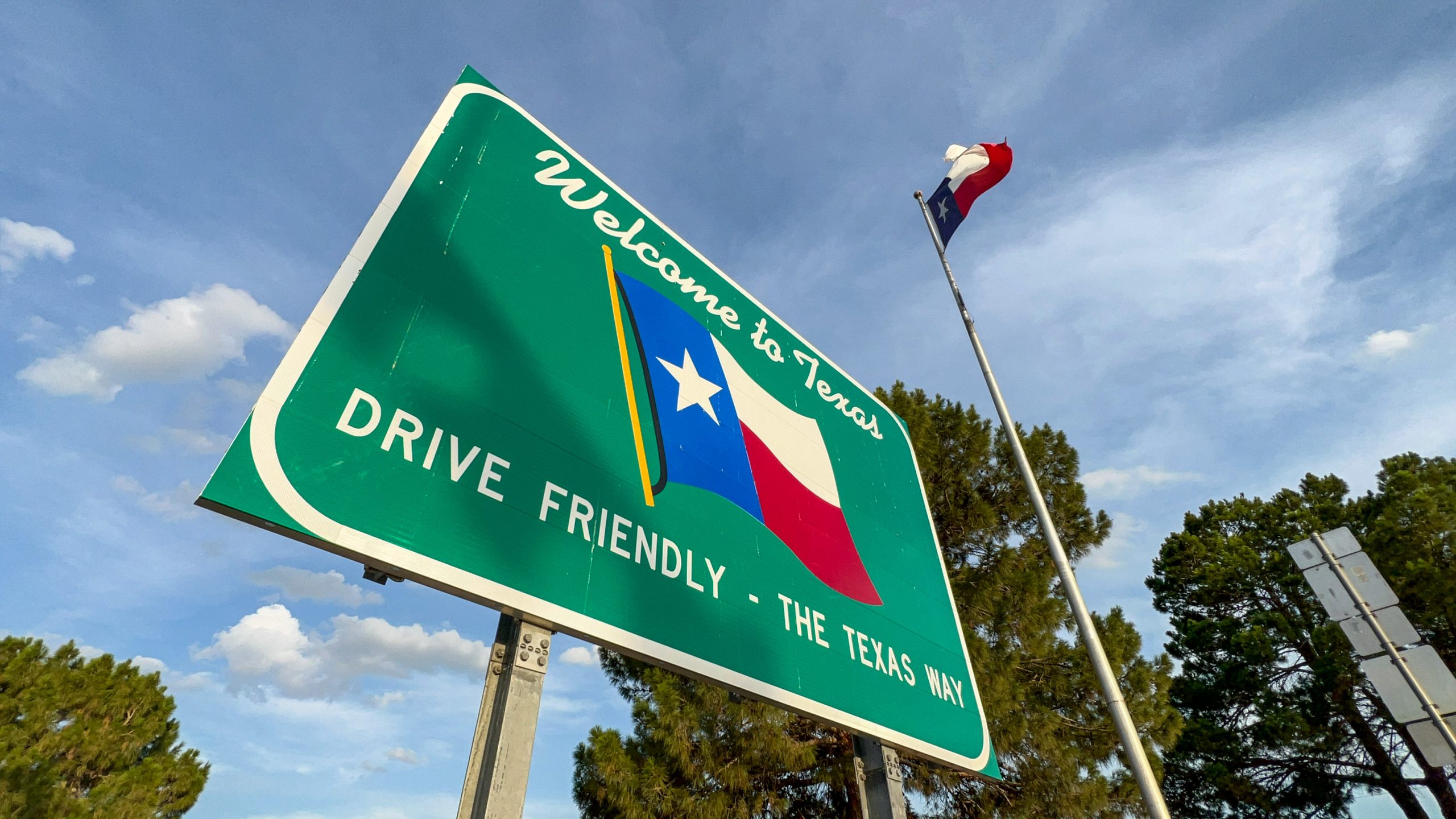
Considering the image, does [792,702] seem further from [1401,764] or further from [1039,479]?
[1401,764]

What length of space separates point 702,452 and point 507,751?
2.15 meters

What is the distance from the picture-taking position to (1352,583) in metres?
5.75

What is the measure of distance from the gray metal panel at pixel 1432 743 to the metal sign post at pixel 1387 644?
21 mm

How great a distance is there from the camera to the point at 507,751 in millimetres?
2746

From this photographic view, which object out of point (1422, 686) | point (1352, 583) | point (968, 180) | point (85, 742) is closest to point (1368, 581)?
point (1352, 583)

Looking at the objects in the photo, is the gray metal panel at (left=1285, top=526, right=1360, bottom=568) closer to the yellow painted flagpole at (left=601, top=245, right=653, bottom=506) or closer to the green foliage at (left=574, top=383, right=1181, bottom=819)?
the green foliage at (left=574, top=383, right=1181, bottom=819)

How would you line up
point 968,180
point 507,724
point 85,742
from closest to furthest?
point 507,724
point 968,180
point 85,742

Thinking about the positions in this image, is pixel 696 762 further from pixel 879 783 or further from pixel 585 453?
pixel 585 453

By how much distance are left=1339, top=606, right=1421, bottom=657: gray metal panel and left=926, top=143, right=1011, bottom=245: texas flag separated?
5.38 metres

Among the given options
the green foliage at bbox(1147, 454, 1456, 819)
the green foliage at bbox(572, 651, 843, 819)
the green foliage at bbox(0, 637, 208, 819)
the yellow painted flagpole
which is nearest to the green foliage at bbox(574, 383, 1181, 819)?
the green foliage at bbox(572, 651, 843, 819)

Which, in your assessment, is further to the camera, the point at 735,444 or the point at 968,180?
the point at 968,180

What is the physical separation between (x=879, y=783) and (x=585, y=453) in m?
2.97

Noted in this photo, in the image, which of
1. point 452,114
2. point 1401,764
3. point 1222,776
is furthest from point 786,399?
point 1401,764

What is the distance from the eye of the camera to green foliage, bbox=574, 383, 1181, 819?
8.38 meters
